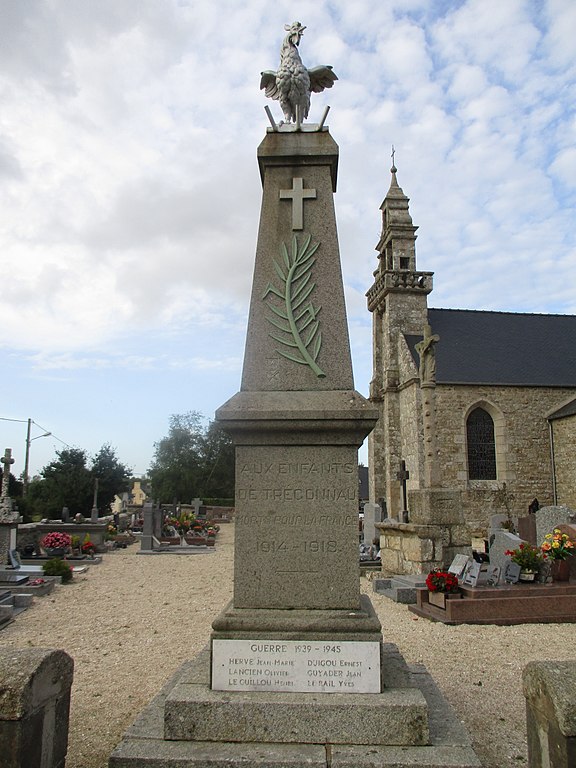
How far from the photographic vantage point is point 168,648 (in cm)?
625

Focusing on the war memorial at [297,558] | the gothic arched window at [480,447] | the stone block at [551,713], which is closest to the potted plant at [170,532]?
the gothic arched window at [480,447]

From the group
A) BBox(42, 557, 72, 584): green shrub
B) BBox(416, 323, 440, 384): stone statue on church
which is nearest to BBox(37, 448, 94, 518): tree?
BBox(42, 557, 72, 584): green shrub

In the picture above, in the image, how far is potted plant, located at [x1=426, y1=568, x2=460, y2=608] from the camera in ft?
25.2

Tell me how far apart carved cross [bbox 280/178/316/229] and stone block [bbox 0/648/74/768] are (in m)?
3.00

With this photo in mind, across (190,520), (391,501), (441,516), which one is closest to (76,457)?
(190,520)

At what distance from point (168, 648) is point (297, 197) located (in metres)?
4.90

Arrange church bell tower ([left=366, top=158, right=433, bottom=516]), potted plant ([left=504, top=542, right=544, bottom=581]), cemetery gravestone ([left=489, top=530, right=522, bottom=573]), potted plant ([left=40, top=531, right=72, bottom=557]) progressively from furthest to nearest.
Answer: church bell tower ([left=366, top=158, right=433, bottom=516]) < potted plant ([left=40, top=531, right=72, bottom=557]) < cemetery gravestone ([left=489, top=530, right=522, bottom=573]) < potted plant ([left=504, top=542, right=544, bottom=581])

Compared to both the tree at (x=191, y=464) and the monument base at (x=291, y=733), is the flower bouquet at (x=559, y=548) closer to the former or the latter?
the monument base at (x=291, y=733)

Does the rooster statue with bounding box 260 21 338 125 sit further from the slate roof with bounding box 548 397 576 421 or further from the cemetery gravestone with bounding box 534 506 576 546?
the slate roof with bounding box 548 397 576 421

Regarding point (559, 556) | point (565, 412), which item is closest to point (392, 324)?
point (565, 412)

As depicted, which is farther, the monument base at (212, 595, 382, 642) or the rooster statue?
the rooster statue

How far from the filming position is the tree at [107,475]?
91.4 feet

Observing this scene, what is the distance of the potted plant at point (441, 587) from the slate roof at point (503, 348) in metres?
16.2

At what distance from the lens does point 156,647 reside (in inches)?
248
